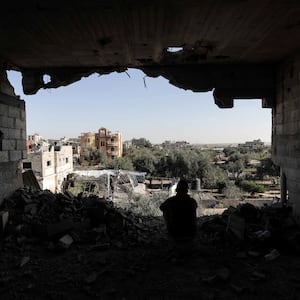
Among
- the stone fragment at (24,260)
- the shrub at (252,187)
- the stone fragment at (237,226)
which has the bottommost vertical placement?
the shrub at (252,187)

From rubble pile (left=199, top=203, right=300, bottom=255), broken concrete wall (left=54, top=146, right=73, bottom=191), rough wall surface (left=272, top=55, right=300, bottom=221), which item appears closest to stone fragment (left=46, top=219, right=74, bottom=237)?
rubble pile (left=199, top=203, right=300, bottom=255)

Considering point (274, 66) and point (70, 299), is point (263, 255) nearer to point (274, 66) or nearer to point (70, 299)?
point (70, 299)

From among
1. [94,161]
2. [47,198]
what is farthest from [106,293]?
[94,161]

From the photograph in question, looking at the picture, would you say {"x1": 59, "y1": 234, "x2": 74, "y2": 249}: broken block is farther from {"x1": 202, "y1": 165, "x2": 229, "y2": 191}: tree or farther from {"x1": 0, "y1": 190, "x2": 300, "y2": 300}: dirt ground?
{"x1": 202, "y1": 165, "x2": 229, "y2": 191}: tree

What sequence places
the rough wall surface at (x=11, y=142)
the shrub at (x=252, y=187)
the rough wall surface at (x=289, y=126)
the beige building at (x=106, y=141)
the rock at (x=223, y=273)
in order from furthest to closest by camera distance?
the beige building at (x=106, y=141), the shrub at (x=252, y=187), the rough wall surface at (x=11, y=142), the rough wall surface at (x=289, y=126), the rock at (x=223, y=273)

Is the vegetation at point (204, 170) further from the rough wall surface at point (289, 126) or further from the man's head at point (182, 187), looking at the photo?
the man's head at point (182, 187)

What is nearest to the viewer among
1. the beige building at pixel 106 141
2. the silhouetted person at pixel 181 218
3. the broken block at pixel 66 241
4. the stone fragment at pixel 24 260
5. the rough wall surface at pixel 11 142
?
the stone fragment at pixel 24 260

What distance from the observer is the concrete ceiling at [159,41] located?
3.85 meters

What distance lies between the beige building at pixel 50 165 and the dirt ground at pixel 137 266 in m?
18.6

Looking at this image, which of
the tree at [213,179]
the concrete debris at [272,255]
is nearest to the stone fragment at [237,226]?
the concrete debris at [272,255]

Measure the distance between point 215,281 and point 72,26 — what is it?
412cm

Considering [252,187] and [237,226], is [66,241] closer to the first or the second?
[237,226]

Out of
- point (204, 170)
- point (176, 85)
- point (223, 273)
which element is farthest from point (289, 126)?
point (204, 170)

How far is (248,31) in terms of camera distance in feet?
15.3
